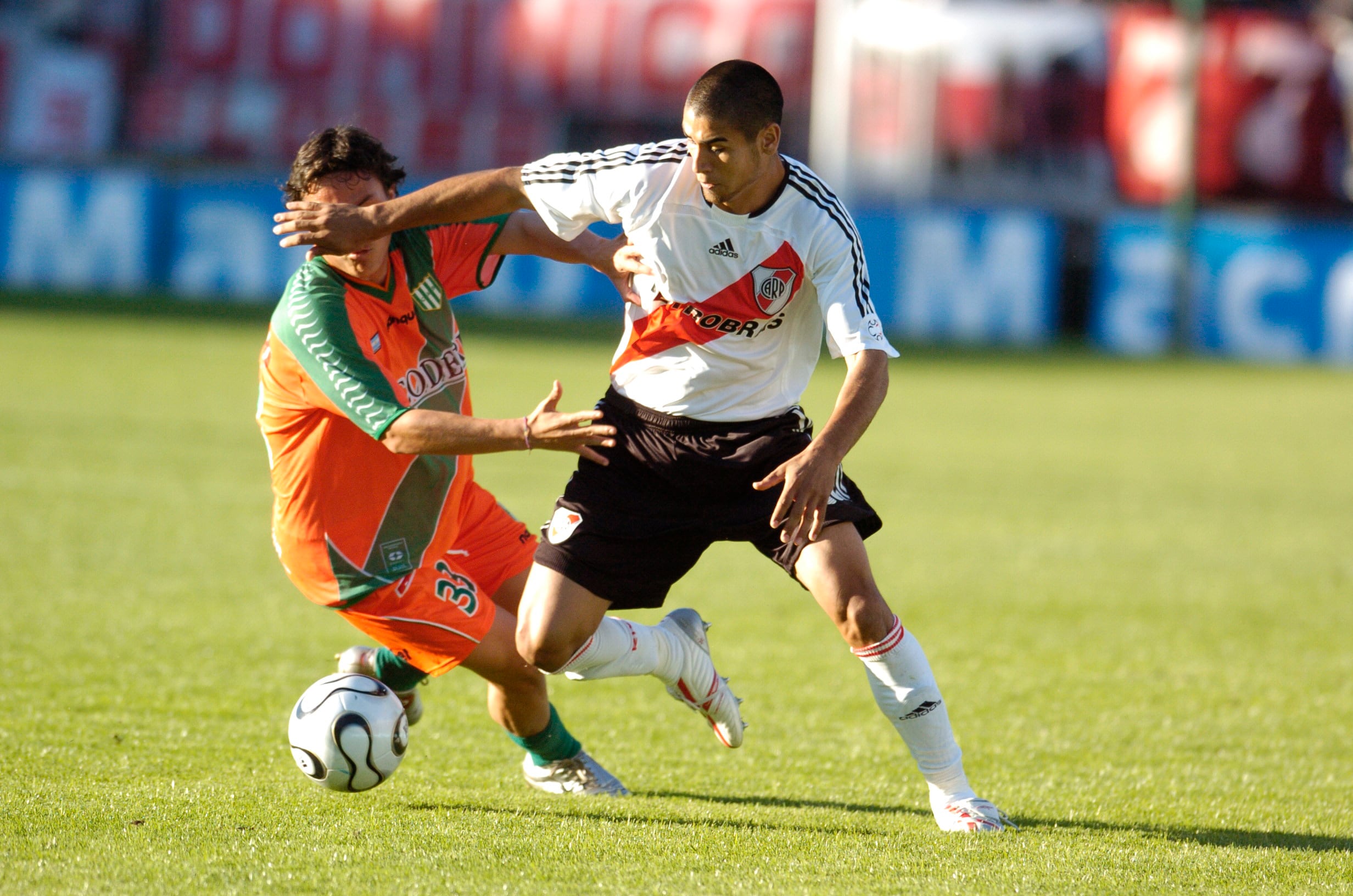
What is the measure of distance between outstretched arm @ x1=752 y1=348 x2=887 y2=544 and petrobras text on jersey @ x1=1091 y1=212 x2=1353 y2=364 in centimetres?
2183

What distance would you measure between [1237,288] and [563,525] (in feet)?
73.7

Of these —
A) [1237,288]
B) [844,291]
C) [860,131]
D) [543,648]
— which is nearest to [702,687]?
[543,648]

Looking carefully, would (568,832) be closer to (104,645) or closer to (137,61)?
(104,645)

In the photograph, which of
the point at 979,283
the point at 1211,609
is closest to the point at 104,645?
the point at 1211,609

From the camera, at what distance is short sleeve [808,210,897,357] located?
167 inches

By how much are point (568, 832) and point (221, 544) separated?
5295 millimetres

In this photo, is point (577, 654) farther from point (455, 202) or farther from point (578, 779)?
point (455, 202)

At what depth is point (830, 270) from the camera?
14.2ft

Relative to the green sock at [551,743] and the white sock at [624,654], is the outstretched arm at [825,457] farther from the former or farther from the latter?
the green sock at [551,743]

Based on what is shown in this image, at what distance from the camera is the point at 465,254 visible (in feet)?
16.3

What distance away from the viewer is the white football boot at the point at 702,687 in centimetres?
488

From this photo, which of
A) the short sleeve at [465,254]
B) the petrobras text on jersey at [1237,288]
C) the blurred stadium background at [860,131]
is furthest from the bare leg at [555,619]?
the petrobras text on jersey at [1237,288]

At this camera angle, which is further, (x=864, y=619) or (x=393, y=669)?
(x=393, y=669)

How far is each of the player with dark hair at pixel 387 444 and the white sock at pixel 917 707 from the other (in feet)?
3.14
